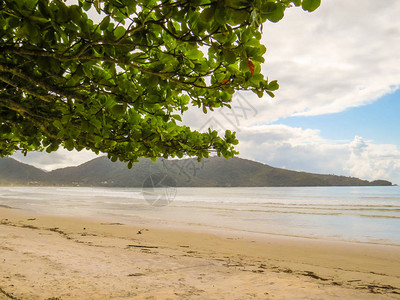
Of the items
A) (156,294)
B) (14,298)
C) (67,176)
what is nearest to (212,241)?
(156,294)

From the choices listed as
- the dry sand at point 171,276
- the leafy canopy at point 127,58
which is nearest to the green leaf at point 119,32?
the leafy canopy at point 127,58

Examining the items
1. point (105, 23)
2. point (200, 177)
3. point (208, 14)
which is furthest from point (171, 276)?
point (200, 177)

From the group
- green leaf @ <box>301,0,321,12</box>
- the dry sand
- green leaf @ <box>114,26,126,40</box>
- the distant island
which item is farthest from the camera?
the distant island

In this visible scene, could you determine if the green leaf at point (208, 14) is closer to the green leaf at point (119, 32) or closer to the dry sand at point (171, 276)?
the green leaf at point (119, 32)

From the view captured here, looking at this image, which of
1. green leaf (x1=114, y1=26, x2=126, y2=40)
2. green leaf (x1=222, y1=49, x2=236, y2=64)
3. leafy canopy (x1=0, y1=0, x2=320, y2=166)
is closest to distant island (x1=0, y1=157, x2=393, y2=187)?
leafy canopy (x1=0, y1=0, x2=320, y2=166)

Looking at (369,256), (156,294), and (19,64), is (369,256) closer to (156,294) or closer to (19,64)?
(156,294)

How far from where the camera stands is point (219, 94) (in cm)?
223

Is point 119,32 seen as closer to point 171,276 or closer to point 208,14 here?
point 208,14

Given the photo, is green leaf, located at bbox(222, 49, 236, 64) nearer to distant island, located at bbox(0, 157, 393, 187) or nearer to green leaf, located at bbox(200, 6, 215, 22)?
green leaf, located at bbox(200, 6, 215, 22)

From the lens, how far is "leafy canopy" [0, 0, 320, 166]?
139 centimetres

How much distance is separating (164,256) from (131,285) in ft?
7.42

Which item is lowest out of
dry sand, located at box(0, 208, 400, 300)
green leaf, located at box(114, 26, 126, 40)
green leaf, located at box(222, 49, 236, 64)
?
dry sand, located at box(0, 208, 400, 300)

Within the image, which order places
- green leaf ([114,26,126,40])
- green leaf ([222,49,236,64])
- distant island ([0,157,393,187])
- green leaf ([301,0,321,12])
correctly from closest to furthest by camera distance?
green leaf ([301,0,321,12])
green leaf ([222,49,236,64])
green leaf ([114,26,126,40])
distant island ([0,157,393,187])

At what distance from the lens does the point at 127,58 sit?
1.78m
